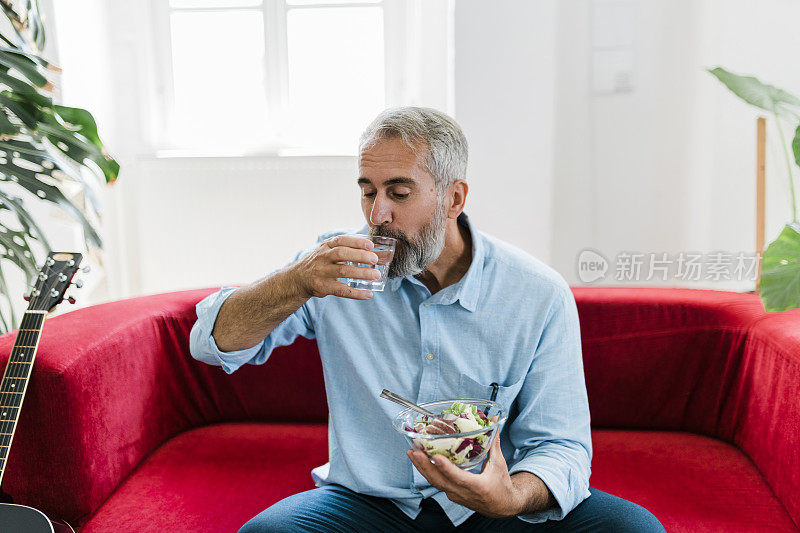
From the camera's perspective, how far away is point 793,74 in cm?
264

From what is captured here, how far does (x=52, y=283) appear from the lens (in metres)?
1.54

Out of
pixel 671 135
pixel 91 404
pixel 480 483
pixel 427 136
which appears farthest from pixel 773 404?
pixel 91 404

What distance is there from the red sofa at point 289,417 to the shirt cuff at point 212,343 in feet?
0.95

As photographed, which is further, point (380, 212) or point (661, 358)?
point (661, 358)

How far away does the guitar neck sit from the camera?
4.49ft

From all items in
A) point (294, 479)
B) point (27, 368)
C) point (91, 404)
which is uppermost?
point (27, 368)

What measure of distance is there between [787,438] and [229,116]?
8.61 ft

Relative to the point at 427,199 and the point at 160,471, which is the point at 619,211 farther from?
the point at 160,471

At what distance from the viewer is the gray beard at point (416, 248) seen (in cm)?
138

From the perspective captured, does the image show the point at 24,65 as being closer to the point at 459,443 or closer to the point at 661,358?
the point at 459,443

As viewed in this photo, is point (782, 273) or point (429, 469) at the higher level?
point (782, 273)

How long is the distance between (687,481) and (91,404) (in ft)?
4.48

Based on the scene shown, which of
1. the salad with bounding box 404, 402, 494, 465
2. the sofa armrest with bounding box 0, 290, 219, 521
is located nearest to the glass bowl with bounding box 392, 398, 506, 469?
the salad with bounding box 404, 402, 494, 465

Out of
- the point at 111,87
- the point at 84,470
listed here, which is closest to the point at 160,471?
the point at 84,470
